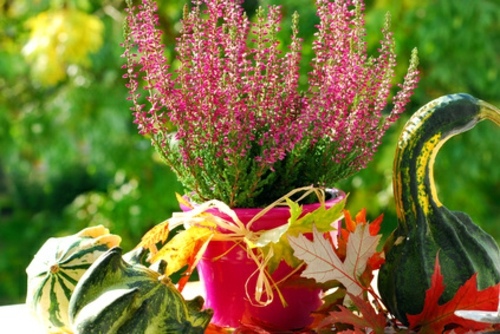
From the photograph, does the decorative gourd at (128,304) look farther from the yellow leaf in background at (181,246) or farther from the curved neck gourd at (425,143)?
the curved neck gourd at (425,143)

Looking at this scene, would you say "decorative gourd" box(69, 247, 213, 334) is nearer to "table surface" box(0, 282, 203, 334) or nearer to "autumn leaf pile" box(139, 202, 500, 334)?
"autumn leaf pile" box(139, 202, 500, 334)

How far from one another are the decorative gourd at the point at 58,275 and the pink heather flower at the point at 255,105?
0.47ft

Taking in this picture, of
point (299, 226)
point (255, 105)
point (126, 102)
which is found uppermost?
point (255, 105)

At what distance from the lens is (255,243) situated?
84 cm

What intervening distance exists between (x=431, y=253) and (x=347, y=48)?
0.25m

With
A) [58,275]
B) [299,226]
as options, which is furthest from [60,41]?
[299,226]

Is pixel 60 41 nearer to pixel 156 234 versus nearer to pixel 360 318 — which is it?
pixel 156 234

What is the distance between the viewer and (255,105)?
90cm

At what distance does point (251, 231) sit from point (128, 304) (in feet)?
0.58

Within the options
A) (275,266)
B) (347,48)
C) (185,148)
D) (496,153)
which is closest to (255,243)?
(275,266)

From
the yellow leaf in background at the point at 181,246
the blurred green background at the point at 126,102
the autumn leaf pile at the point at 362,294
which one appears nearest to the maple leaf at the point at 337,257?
the autumn leaf pile at the point at 362,294

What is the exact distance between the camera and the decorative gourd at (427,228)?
0.82 meters

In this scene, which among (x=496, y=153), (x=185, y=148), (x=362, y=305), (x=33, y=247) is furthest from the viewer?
(x=33, y=247)

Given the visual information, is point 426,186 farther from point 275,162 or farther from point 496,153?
point 496,153
